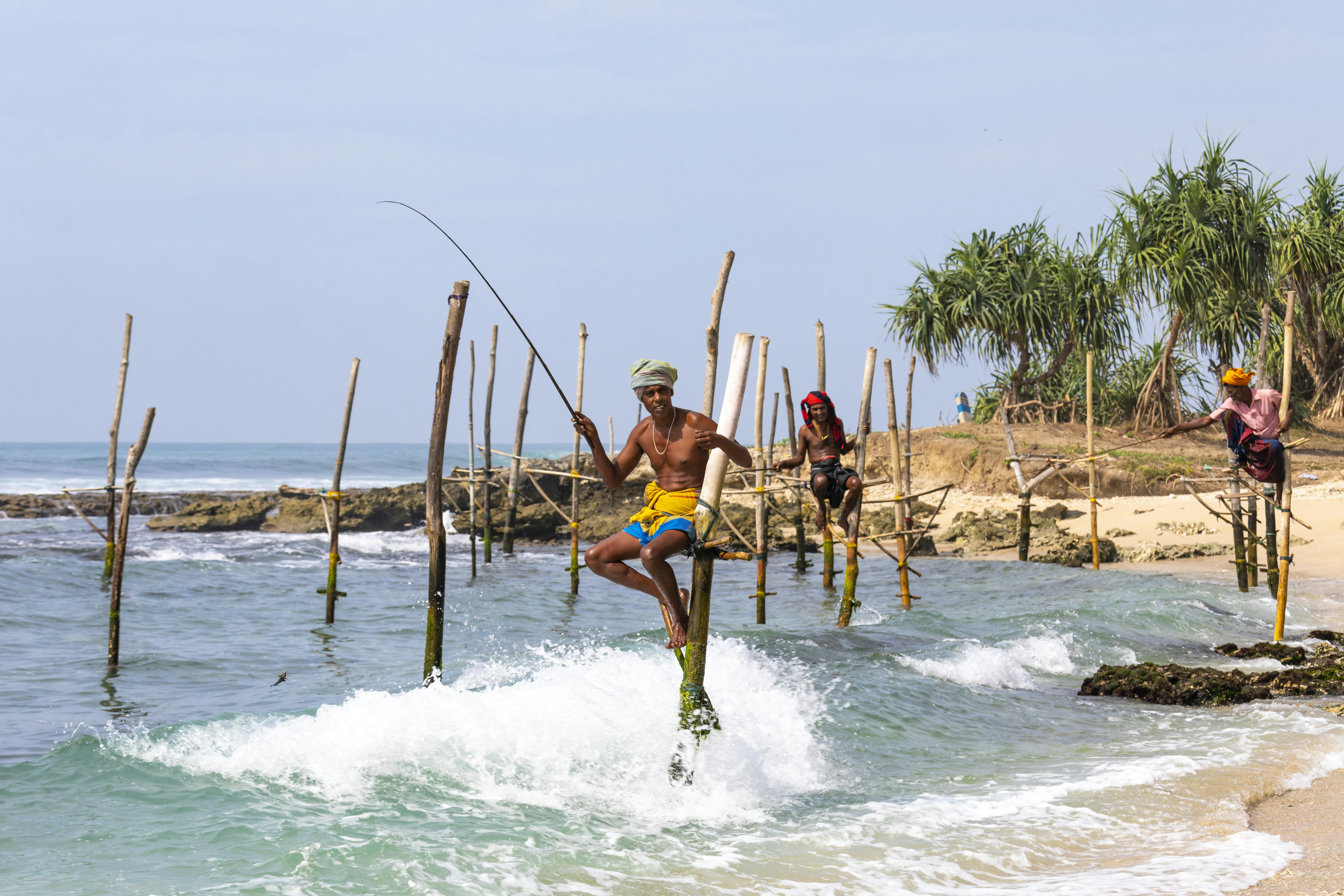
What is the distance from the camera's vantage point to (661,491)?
6.20 meters

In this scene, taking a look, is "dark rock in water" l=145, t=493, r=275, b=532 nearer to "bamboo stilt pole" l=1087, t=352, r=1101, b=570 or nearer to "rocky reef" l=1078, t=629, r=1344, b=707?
"bamboo stilt pole" l=1087, t=352, r=1101, b=570

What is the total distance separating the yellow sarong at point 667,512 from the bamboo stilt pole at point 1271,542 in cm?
772

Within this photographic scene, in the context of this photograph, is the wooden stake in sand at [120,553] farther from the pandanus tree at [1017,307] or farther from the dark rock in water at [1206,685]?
the pandanus tree at [1017,307]

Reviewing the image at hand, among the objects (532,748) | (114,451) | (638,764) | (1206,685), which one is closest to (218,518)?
(114,451)

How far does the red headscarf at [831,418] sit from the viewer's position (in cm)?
1162

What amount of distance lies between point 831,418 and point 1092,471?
7.36 m

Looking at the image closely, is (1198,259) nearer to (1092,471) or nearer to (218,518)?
(1092,471)

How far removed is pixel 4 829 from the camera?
638 cm

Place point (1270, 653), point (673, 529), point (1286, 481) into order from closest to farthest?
point (673, 529) → point (1270, 653) → point (1286, 481)

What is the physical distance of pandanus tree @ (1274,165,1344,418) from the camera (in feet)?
91.1

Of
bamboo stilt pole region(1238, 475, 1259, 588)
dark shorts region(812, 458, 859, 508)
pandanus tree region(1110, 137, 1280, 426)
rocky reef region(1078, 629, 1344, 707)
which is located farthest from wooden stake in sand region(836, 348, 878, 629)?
pandanus tree region(1110, 137, 1280, 426)

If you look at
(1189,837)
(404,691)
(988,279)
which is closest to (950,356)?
(988,279)

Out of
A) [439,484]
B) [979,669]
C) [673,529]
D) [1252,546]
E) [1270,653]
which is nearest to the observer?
[673,529]

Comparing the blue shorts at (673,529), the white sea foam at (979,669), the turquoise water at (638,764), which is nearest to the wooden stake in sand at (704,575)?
the blue shorts at (673,529)
